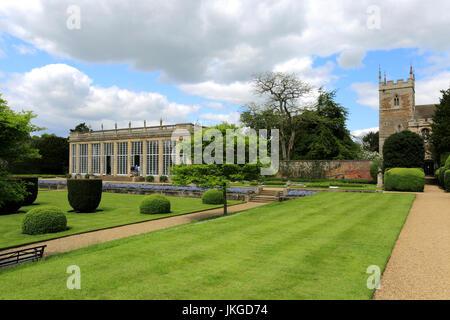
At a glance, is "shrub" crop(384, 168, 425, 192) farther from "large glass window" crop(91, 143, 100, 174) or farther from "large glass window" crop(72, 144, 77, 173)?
Answer: "large glass window" crop(72, 144, 77, 173)

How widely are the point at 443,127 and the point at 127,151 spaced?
1515 inches

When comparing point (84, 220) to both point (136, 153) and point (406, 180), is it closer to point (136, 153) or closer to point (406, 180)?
point (406, 180)

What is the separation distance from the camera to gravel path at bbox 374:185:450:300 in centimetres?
505

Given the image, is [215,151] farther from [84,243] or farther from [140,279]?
[140,279]

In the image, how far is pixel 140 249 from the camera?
24.3 ft

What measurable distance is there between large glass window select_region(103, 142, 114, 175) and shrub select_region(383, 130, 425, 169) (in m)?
35.0

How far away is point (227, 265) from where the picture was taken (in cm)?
610

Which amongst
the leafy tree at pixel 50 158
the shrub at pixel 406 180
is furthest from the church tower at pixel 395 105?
the leafy tree at pixel 50 158

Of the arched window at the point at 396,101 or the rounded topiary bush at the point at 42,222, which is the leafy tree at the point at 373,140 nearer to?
the arched window at the point at 396,101

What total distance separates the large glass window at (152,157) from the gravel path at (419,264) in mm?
31603

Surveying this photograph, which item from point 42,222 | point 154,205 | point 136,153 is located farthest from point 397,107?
point 42,222

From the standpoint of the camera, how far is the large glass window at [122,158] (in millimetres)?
40875

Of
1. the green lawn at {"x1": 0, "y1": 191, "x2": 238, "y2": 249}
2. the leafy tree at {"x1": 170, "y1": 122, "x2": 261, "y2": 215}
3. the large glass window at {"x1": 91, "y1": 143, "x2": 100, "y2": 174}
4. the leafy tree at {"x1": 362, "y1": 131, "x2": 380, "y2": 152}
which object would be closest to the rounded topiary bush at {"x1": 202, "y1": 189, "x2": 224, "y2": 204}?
the green lawn at {"x1": 0, "y1": 191, "x2": 238, "y2": 249}

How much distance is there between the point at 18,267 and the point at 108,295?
3.29 metres
